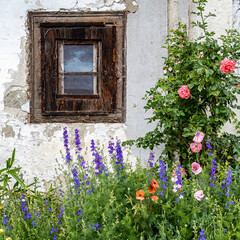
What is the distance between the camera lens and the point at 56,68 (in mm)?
4000

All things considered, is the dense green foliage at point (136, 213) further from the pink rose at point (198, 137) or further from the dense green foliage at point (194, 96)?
the dense green foliage at point (194, 96)

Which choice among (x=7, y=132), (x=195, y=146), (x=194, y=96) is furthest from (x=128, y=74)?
(x=7, y=132)

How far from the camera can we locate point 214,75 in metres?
3.37

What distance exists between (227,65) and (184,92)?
18.2 inches

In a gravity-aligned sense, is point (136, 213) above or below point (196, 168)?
below

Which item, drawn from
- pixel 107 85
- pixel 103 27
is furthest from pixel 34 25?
pixel 107 85

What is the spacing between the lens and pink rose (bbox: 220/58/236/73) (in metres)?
3.20

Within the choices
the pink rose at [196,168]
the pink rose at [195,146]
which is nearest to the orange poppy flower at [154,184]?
the pink rose at [196,168]

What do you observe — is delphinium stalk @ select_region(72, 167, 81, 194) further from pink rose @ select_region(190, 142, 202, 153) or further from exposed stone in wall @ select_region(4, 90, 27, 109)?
exposed stone in wall @ select_region(4, 90, 27, 109)

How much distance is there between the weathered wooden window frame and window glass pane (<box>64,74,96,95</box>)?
0.06 metres

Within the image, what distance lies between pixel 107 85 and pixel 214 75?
3.96ft

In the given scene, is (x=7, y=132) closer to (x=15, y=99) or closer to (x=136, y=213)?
(x=15, y=99)

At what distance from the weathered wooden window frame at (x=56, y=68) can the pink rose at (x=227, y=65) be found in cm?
116

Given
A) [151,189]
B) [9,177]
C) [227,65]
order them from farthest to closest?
[9,177], [227,65], [151,189]
